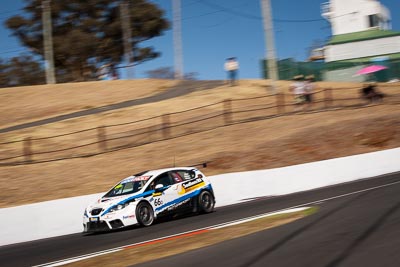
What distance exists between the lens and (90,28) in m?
64.2

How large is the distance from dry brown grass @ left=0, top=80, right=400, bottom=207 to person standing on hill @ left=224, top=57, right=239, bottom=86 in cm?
364

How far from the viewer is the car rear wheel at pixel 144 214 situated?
44.7 feet

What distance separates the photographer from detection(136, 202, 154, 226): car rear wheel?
536 inches

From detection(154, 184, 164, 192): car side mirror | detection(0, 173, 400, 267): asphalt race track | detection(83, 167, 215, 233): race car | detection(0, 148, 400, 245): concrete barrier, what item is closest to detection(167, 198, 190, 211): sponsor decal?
detection(83, 167, 215, 233): race car

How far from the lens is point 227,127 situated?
28.3 metres

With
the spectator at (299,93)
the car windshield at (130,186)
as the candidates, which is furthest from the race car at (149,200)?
the spectator at (299,93)

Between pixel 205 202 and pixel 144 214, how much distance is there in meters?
2.37

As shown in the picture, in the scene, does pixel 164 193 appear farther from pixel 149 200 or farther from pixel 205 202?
pixel 205 202

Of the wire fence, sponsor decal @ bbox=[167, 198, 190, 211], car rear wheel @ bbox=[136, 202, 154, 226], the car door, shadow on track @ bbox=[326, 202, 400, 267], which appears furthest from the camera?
the wire fence

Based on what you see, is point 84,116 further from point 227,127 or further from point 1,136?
point 227,127

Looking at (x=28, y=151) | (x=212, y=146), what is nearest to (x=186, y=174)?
(x=212, y=146)

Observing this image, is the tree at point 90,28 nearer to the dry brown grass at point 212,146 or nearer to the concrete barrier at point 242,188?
the dry brown grass at point 212,146

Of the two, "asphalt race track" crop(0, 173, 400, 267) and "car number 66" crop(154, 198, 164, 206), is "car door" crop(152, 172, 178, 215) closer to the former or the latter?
"car number 66" crop(154, 198, 164, 206)

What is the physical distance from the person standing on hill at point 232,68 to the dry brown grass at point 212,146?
3.64 m
